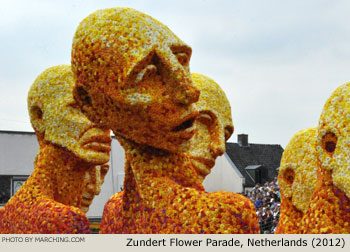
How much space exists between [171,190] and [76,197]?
246 cm

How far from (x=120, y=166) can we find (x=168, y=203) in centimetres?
1400

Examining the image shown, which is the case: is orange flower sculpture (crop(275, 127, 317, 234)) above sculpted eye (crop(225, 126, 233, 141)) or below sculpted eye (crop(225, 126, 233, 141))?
below

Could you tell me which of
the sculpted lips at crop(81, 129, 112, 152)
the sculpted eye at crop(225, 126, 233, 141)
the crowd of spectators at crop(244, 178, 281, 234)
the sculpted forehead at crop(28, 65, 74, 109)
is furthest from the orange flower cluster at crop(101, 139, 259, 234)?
the crowd of spectators at crop(244, 178, 281, 234)

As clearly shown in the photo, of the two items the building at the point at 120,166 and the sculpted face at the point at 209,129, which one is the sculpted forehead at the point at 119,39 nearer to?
the sculpted face at the point at 209,129

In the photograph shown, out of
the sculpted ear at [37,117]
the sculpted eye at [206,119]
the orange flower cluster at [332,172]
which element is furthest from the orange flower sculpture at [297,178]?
the sculpted ear at [37,117]

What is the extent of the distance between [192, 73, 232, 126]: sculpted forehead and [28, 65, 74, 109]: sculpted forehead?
1455 mm

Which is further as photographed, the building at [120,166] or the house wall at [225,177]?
the house wall at [225,177]

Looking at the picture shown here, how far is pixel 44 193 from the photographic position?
620 cm

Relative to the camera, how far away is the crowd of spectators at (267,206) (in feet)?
41.9

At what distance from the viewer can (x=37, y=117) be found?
22.2 feet

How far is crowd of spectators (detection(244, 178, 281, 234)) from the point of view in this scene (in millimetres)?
12781

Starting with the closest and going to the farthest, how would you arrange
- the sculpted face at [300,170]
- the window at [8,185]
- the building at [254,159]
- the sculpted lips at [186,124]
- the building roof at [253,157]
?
the sculpted lips at [186,124], the sculpted face at [300,170], the window at [8,185], the building at [254,159], the building roof at [253,157]

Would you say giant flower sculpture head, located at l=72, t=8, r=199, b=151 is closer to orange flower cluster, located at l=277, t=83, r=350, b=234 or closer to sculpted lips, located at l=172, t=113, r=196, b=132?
sculpted lips, located at l=172, t=113, r=196, b=132

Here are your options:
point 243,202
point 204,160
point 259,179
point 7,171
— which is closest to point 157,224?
point 243,202
